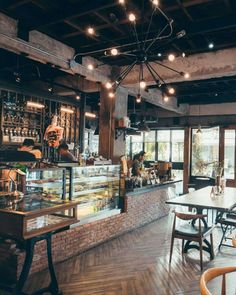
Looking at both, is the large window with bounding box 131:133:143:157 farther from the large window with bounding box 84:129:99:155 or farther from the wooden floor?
the wooden floor

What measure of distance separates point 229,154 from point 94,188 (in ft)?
20.1

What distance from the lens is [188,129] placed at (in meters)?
10.5

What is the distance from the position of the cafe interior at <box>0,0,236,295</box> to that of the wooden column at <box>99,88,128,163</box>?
23 millimetres

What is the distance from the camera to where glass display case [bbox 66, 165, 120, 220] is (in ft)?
15.4

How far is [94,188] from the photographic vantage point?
5164mm

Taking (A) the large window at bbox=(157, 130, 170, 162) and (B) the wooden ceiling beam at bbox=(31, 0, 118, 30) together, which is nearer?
(B) the wooden ceiling beam at bbox=(31, 0, 118, 30)

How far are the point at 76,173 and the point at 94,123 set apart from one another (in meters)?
7.87

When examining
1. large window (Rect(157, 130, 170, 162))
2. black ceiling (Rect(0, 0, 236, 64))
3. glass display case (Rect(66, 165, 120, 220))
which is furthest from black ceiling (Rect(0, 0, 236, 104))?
large window (Rect(157, 130, 170, 162))

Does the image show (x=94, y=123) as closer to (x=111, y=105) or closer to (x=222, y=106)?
(x=222, y=106)

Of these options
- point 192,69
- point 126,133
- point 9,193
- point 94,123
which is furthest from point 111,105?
point 94,123

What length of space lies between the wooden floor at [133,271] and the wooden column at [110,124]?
6.40ft

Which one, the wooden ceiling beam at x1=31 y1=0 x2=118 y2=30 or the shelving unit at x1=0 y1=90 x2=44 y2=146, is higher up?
the wooden ceiling beam at x1=31 y1=0 x2=118 y2=30

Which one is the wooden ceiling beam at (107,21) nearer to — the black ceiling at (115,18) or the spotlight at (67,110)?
the black ceiling at (115,18)

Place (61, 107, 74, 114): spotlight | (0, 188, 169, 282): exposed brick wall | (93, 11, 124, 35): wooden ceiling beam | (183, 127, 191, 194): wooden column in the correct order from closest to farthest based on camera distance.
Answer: (0, 188, 169, 282): exposed brick wall
(93, 11, 124, 35): wooden ceiling beam
(61, 107, 74, 114): spotlight
(183, 127, 191, 194): wooden column
